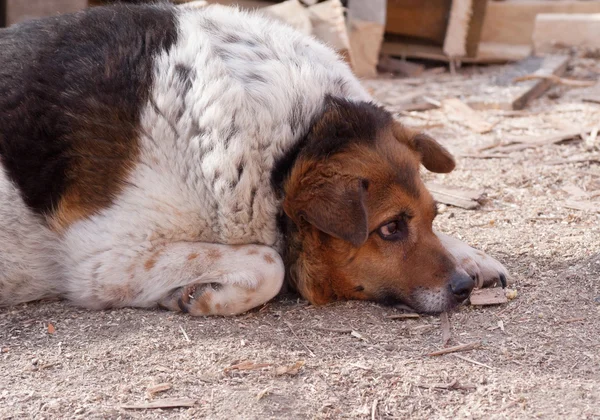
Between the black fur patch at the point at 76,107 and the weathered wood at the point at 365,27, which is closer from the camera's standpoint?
the black fur patch at the point at 76,107

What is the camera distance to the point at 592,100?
26.2ft

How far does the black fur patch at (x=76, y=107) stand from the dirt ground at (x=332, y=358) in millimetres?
689

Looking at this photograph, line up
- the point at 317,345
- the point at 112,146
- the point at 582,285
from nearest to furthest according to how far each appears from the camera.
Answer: the point at 317,345 → the point at 112,146 → the point at 582,285

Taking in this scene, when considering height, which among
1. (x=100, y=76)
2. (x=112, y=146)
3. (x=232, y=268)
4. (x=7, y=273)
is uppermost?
(x=100, y=76)

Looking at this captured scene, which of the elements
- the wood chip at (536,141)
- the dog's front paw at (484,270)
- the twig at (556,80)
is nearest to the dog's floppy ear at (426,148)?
the dog's front paw at (484,270)

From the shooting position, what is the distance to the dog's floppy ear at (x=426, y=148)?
4.11m

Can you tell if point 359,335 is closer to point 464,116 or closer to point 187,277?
point 187,277

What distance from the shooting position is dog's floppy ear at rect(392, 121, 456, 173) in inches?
162

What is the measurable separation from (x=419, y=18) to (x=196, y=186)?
724cm

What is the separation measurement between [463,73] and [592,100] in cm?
245

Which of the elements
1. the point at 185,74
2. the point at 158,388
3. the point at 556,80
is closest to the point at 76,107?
the point at 185,74

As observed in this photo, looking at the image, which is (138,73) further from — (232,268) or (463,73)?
(463,73)

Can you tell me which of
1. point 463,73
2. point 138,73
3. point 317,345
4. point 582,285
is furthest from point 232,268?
point 463,73

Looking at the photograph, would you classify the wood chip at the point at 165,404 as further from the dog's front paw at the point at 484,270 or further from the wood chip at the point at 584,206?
the wood chip at the point at 584,206
